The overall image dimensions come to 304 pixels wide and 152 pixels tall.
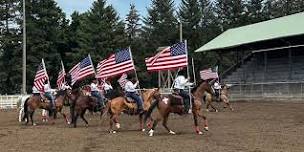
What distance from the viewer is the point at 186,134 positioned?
66.3ft

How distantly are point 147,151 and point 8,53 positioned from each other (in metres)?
61.8

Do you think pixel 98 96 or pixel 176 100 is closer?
pixel 176 100

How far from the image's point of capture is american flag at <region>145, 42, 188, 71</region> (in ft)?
73.6

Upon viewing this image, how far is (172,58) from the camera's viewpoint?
22.8 metres

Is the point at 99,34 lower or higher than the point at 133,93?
higher

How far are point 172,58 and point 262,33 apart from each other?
28302mm

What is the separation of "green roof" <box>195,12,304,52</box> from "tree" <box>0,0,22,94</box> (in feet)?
94.6

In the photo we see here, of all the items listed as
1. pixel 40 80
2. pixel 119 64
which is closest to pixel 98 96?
pixel 119 64

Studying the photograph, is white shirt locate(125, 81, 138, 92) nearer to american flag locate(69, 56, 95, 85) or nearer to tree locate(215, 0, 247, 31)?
american flag locate(69, 56, 95, 85)

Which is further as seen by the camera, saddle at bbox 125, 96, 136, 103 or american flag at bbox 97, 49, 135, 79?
american flag at bbox 97, 49, 135, 79

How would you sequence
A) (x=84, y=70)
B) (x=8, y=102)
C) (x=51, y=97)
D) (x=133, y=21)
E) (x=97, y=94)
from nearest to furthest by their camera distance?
(x=97, y=94) → (x=51, y=97) → (x=84, y=70) → (x=8, y=102) → (x=133, y=21)

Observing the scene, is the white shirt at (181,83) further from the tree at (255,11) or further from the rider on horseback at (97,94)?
the tree at (255,11)

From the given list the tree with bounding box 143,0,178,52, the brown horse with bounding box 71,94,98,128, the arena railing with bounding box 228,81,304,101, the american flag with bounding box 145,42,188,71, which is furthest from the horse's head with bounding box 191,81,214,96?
the tree with bounding box 143,0,178,52

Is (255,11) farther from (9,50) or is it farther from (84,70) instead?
(84,70)
